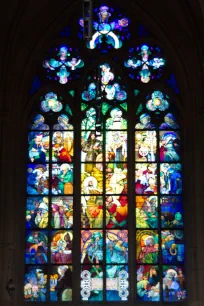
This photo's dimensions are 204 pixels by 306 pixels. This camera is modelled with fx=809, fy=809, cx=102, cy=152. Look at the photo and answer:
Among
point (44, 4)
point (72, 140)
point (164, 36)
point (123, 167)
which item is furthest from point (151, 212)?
point (44, 4)

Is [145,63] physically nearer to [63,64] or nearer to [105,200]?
[63,64]

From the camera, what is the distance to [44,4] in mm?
19625

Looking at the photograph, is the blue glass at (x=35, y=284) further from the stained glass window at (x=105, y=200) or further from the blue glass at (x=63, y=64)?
the blue glass at (x=63, y=64)

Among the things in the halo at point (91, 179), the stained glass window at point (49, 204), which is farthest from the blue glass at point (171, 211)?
the stained glass window at point (49, 204)

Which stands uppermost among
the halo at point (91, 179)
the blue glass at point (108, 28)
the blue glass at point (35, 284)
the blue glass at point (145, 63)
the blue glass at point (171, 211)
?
the blue glass at point (108, 28)

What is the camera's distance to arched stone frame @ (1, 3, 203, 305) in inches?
714

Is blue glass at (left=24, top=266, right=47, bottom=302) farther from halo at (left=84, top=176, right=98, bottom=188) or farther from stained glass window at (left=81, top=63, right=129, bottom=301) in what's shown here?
halo at (left=84, top=176, right=98, bottom=188)

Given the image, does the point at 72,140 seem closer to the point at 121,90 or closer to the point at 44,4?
the point at 121,90

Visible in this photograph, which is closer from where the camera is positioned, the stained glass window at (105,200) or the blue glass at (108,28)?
the stained glass window at (105,200)

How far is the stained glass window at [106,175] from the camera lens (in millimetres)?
18469
